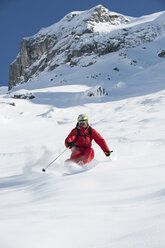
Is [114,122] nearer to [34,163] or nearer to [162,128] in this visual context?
[162,128]

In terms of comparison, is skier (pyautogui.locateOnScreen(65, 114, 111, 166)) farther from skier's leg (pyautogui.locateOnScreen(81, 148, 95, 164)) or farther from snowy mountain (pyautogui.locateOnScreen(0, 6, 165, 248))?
snowy mountain (pyautogui.locateOnScreen(0, 6, 165, 248))

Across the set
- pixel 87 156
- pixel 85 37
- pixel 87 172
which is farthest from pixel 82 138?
pixel 85 37

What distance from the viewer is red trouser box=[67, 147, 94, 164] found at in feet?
17.5

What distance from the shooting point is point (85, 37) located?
52094 millimetres

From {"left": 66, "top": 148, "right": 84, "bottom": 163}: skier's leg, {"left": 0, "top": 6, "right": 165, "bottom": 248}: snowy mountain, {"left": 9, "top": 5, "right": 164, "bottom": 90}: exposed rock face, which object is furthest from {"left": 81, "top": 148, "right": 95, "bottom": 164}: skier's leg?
{"left": 9, "top": 5, "right": 164, "bottom": 90}: exposed rock face

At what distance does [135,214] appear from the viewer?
214cm

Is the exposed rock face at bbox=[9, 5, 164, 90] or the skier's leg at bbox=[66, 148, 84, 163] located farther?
the exposed rock face at bbox=[9, 5, 164, 90]

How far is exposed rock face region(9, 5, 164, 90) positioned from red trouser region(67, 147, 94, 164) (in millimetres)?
33344

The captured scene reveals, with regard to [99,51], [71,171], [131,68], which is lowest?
[71,171]

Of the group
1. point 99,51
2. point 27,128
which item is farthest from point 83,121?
point 99,51

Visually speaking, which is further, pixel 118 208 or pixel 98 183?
pixel 98 183

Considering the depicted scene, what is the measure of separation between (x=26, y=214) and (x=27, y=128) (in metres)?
8.86

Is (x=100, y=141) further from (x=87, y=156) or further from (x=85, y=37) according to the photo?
(x=85, y=37)

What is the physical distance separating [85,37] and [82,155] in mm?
50753
